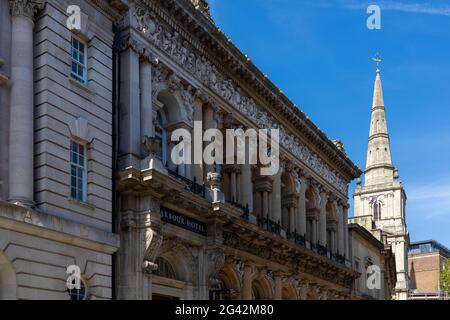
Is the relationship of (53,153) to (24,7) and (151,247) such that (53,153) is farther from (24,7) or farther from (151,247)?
(151,247)

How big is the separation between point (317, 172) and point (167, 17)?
19540 millimetres

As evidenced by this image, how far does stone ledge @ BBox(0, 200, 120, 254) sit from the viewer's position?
19.8 m

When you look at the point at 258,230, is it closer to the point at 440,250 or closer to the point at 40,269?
the point at 40,269

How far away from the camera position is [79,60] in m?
24.5

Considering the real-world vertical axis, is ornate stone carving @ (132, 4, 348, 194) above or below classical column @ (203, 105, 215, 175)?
above

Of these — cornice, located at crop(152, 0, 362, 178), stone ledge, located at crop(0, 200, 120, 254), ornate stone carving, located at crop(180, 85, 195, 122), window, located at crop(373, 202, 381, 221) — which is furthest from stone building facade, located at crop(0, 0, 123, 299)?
window, located at crop(373, 202, 381, 221)

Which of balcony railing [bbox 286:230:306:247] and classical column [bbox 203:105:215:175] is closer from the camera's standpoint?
classical column [bbox 203:105:215:175]

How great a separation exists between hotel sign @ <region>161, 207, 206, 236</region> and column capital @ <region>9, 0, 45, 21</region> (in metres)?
8.64

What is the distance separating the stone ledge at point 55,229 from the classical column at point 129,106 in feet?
11.6

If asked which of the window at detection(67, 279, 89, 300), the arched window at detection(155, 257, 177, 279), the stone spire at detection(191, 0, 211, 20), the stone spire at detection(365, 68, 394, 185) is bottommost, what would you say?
the window at detection(67, 279, 89, 300)

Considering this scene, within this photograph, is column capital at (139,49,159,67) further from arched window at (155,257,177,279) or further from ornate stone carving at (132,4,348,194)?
arched window at (155,257,177,279)

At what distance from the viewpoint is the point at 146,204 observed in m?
26.1

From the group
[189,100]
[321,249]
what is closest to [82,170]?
[189,100]
